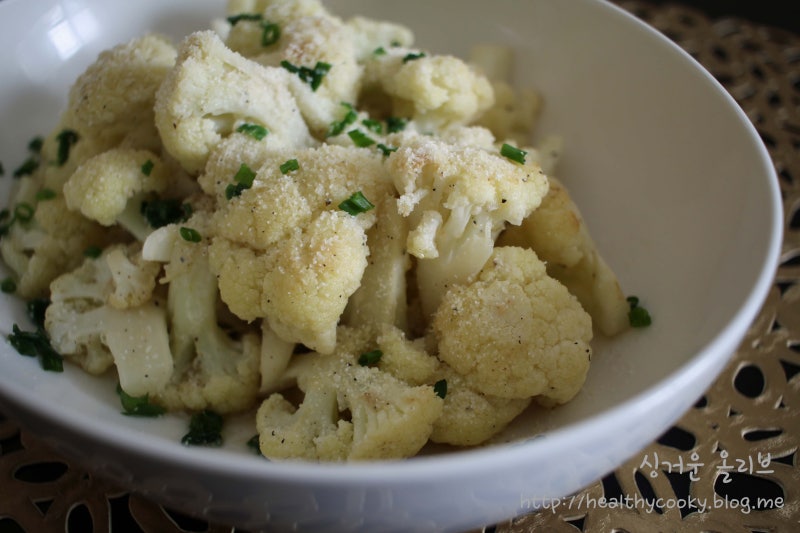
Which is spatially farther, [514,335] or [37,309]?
[37,309]

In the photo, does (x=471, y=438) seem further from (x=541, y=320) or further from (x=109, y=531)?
(x=109, y=531)

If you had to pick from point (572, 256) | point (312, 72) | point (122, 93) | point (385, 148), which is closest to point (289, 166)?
point (385, 148)

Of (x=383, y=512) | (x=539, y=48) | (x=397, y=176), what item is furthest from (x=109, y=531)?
(x=539, y=48)

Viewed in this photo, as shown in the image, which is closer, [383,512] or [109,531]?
[383,512]

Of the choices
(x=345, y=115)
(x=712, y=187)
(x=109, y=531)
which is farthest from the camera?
(x=345, y=115)

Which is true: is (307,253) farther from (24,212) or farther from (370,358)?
(24,212)

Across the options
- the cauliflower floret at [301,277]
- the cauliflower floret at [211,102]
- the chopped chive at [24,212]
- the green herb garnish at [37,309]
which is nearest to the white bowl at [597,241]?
the green herb garnish at [37,309]
